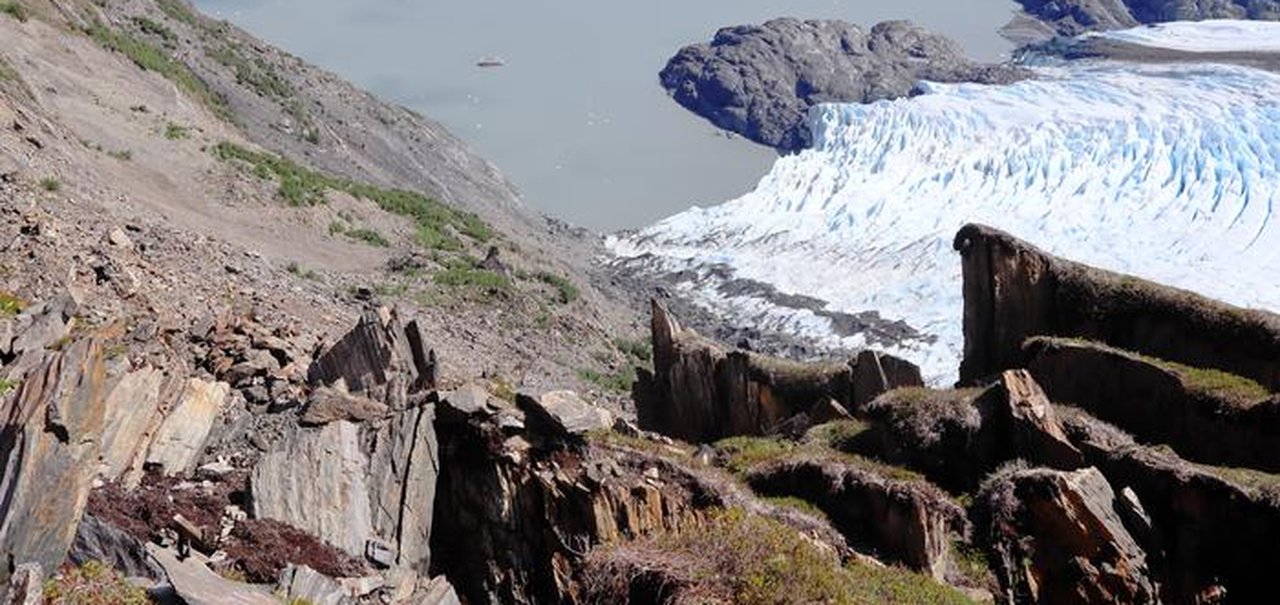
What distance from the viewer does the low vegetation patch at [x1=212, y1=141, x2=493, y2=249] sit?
120 ft

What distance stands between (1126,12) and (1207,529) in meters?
94.3

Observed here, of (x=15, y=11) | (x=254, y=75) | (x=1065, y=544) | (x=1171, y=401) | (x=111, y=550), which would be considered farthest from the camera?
(x=254, y=75)

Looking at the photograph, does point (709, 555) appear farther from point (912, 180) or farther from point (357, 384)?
point (912, 180)

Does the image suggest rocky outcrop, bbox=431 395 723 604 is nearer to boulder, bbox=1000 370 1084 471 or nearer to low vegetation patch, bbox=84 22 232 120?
boulder, bbox=1000 370 1084 471

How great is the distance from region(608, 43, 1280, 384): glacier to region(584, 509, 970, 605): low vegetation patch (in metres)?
28.6

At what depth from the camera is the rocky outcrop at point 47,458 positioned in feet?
30.3

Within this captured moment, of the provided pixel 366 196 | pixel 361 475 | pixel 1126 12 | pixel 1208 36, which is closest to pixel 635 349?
pixel 366 196

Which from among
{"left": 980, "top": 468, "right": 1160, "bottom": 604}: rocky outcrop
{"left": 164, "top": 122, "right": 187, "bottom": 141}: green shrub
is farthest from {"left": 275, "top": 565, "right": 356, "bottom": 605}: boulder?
{"left": 164, "top": 122, "right": 187, "bottom": 141}: green shrub

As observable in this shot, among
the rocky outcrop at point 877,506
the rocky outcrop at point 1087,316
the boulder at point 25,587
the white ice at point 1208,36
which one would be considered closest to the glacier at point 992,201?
the white ice at point 1208,36

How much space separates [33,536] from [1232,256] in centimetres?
4441

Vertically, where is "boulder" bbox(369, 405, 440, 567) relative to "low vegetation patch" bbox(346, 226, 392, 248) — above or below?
below

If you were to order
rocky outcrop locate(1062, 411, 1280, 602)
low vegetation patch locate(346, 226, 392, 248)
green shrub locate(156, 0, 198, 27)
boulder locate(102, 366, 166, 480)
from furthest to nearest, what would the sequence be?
green shrub locate(156, 0, 198, 27) < low vegetation patch locate(346, 226, 392, 248) < boulder locate(102, 366, 166, 480) < rocky outcrop locate(1062, 411, 1280, 602)

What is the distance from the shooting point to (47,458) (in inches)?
384

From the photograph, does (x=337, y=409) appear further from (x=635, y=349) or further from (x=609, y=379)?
(x=635, y=349)
